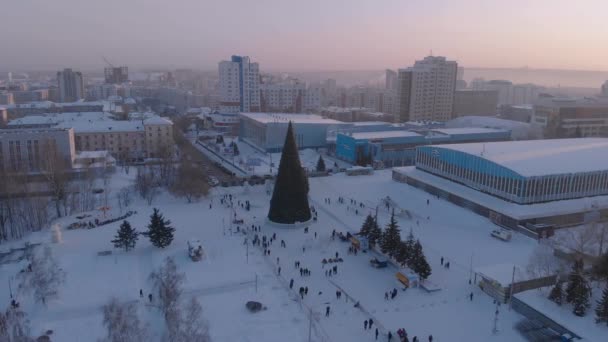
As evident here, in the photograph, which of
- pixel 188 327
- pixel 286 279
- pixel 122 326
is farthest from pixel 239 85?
pixel 122 326

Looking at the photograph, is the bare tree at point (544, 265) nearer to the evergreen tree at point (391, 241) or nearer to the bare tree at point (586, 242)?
the bare tree at point (586, 242)

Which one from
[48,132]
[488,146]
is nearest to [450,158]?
[488,146]

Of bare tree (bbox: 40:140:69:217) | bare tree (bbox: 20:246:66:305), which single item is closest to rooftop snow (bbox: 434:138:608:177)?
bare tree (bbox: 20:246:66:305)

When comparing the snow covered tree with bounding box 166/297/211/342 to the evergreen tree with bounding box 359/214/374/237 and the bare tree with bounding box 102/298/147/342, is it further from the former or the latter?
the evergreen tree with bounding box 359/214/374/237

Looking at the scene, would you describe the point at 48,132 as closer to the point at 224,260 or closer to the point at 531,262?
the point at 224,260

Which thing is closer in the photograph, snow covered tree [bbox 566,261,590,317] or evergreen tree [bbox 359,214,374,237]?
snow covered tree [bbox 566,261,590,317]

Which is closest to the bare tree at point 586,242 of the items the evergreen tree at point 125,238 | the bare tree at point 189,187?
the evergreen tree at point 125,238
